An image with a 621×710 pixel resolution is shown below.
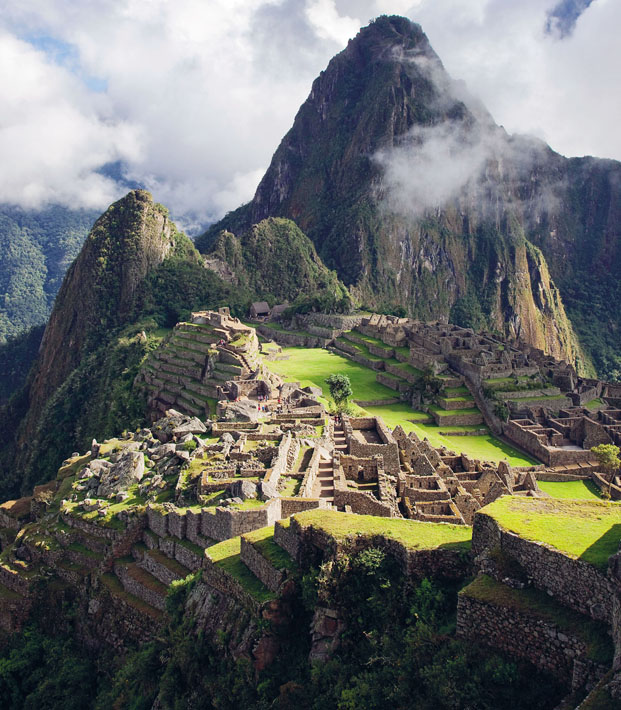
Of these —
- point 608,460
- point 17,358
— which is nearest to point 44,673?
point 608,460

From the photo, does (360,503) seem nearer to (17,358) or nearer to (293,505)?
(293,505)

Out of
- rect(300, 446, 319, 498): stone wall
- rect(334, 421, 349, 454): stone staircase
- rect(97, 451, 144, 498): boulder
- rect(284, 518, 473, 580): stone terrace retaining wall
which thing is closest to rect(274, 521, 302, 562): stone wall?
rect(284, 518, 473, 580): stone terrace retaining wall

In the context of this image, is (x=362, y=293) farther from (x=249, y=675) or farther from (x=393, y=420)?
(x=249, y=675)

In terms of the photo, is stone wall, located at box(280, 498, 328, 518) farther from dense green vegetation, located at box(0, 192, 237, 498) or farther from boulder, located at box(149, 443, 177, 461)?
dense green vegetation, located at box(0, 192, 237, 498)

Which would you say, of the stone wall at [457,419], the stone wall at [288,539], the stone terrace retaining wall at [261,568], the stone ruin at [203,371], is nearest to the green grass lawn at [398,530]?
the stone wall at [288,539]

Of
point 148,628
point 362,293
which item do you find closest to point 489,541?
point 148,628

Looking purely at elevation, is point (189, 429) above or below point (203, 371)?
below

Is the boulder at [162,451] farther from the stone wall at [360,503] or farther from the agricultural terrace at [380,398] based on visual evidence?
the agricultural terrace at [380,398]
